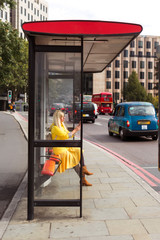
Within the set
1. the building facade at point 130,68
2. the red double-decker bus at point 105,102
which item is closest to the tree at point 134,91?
the building facade at point 130,68

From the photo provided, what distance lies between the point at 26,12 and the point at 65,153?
4122 inches

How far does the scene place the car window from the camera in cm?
1415

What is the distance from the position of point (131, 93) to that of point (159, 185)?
74226mm

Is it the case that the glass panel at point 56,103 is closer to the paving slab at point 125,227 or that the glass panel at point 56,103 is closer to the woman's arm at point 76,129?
the woman's arm at point 76,129

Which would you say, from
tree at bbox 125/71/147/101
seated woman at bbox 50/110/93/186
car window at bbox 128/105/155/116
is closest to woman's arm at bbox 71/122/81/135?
seated woman at bbox 50/110/93/186

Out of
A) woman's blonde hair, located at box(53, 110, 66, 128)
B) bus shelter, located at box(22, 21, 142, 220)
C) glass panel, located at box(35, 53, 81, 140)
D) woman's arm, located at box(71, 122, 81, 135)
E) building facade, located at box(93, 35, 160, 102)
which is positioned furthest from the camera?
building facade, located at box(93, 35, 160, 102)

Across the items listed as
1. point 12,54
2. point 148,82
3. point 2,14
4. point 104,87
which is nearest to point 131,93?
point 104,87

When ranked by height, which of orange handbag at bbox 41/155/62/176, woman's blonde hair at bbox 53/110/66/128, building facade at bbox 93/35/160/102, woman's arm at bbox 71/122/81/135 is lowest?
orange handbag at bbox 41/155/62/176

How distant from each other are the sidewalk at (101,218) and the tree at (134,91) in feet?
240

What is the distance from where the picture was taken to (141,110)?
1425 centimetres

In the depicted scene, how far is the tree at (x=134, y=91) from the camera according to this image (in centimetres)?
7862

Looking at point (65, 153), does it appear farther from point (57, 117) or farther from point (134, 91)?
point (134, 91)

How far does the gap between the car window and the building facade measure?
82920 mm

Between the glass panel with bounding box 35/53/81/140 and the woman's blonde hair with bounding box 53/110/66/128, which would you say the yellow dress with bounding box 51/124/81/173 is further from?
the glass panel with bounding box 35/53/81/140
